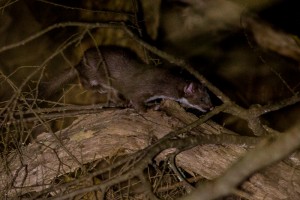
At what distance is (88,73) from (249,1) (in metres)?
2.33

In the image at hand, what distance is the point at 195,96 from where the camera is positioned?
484 cm

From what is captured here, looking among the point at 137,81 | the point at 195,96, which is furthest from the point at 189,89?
the point at 137,81

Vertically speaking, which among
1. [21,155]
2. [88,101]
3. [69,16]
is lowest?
[88,101]

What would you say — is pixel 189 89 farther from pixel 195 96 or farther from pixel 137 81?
pixel 137 81

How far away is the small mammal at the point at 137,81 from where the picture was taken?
4832 millimetres

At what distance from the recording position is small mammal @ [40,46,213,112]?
15.9 feet

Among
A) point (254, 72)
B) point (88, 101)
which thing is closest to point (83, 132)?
point (88, 101)

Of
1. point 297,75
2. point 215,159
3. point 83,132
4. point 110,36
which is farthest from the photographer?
point 110,36

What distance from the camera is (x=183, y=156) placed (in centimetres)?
383

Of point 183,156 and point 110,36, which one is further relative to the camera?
point 110,36

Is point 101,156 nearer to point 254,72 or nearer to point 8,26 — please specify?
point 254,72

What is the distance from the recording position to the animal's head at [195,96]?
482 cm

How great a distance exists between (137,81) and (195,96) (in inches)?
27.5

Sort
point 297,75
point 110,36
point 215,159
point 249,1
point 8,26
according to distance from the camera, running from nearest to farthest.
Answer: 1. point 215,159
2. point 249,1
3. point 297,75
4. point 110,36
5. point 8,26
